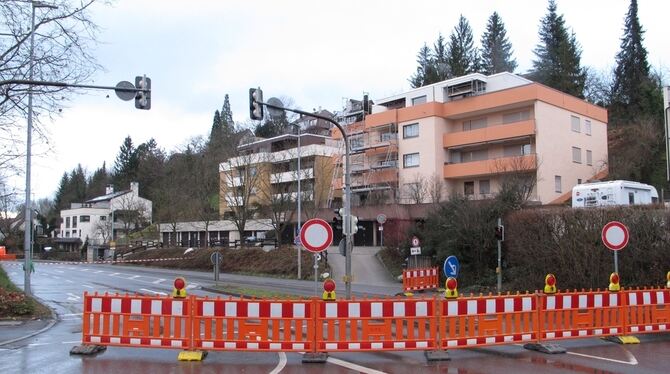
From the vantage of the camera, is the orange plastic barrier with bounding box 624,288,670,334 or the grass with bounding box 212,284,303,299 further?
the grass with bounding box 212,284,303,299

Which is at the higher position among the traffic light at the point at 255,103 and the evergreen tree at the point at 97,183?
the evergreen tree at the point at 97,183

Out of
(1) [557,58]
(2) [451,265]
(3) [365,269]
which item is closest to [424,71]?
(1) [557,58]

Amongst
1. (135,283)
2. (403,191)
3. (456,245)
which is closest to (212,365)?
(456,245)

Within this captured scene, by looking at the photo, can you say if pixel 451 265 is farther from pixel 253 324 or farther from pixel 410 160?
pixel 410 160

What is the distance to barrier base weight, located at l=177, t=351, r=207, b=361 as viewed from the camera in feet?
32.4

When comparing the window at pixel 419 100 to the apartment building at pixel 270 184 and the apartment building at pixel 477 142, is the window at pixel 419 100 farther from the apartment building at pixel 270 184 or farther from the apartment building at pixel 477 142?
the apartment building at pixel 270 184

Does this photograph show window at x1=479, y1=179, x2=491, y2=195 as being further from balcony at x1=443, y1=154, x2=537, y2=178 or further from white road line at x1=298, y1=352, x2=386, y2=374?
white road line at x1=298, y1=352, x2=386, y2=374

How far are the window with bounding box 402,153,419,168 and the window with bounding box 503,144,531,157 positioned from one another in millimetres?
Result: 8398

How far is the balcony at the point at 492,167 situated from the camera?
1802 inches

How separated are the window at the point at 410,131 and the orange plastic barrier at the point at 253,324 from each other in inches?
1863

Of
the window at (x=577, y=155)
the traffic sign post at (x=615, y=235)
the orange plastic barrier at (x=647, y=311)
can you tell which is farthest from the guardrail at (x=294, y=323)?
the window at (x=577, y=155)

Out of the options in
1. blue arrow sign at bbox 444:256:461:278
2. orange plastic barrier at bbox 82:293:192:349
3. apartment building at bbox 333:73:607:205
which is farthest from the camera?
apartment building at bbox 333:73:607:205

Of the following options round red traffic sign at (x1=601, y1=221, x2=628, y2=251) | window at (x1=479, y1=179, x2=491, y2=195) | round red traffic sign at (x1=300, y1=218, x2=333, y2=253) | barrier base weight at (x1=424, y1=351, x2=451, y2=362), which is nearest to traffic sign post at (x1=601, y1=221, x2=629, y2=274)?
round red traffic sign at (x1=601, y1=221, x2=628, y2=251)

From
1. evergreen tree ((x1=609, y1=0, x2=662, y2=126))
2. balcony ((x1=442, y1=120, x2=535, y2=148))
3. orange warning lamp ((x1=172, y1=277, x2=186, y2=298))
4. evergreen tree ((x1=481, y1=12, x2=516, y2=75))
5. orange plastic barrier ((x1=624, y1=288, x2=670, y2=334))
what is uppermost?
evergreen tree ((x1=481, y1=12, x2=516, y2=75))
